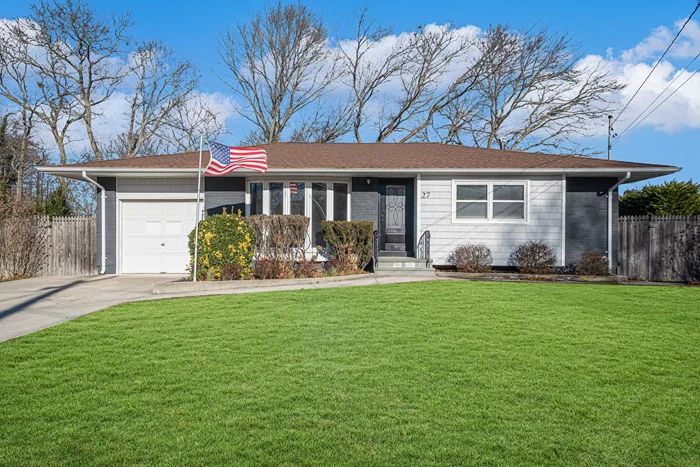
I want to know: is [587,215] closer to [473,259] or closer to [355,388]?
[473,259]

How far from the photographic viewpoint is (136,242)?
1346 centimetres

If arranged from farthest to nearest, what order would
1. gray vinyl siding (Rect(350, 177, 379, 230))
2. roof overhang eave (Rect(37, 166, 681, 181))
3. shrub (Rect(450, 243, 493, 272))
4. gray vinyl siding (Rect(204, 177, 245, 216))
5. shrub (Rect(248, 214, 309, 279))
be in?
gray vinyl siding (Rect(350, 177, 379, 230)), gray vinyl siding (Rect(204, 177, 245, 216)), shrub (Rect(450, 243, 493, 272)), roof overhang eave (Rect(37, 166, 681, 181)), shrub (Rect(248, 214, 309, 279))

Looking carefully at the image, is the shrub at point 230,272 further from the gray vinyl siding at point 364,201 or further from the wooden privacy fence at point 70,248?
the wooden privacy fence at point 70,248

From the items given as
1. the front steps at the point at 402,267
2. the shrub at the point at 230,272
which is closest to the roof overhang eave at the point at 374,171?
the front steps at the point at 402,267

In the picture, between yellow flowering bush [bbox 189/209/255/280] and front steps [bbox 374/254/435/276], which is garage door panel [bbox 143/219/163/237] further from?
front steps [bbox 374/254/435/276]

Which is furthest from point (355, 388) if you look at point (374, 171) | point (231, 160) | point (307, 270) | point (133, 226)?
point (133, 226)

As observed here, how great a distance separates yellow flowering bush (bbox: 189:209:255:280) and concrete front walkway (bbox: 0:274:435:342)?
108 centimetres

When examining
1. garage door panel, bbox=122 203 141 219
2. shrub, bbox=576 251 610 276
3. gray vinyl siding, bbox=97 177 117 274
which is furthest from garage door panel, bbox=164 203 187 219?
shrub, bbox=576 251 610 276

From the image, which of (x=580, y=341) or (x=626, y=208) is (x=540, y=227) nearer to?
(x=626, y=208)

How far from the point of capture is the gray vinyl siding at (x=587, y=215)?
13188 millimetres

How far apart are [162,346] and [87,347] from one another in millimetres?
835

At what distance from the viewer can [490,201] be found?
1328 cm

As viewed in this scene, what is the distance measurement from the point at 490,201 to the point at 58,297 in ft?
34.9

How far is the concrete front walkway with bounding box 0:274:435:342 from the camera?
6.88 metres
